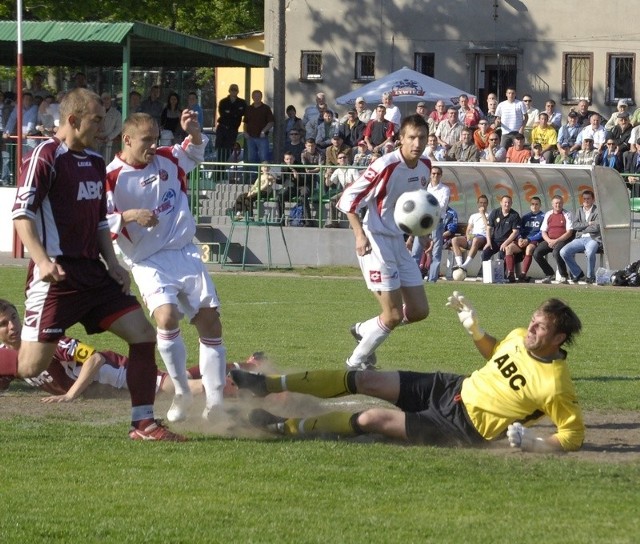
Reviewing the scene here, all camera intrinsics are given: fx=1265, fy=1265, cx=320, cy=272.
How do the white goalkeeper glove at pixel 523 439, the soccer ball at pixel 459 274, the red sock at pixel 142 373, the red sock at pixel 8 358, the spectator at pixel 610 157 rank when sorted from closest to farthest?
the white goalkeeper glove at pixel 523 439 → the red sock at pixel 142 373 → the red sock at pixel 8 358 → the soccer ball at pixel 459 274 → the spectator at pixel 610 157

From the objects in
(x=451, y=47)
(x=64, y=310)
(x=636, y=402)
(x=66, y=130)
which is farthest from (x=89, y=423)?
(x=451, y=47)

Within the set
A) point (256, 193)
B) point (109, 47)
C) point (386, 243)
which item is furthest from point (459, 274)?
point (386, 243)

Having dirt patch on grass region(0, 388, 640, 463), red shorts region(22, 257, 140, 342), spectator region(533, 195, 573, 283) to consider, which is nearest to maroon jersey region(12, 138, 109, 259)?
red shorts region(22, 257, 140, 342)

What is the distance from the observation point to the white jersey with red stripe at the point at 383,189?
10062mm

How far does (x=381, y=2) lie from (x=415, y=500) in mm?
32681

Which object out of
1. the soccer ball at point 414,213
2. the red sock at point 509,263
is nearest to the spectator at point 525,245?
the red sock at point 509,263

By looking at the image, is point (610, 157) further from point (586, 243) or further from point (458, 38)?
point (458, 38)

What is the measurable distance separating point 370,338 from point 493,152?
1665 cm

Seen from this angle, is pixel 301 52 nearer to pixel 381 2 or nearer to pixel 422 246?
pixel 381 2

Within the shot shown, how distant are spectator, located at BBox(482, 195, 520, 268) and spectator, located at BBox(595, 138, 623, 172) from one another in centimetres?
299

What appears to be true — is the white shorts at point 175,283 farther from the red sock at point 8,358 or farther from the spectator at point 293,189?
the spectator at point 293,189

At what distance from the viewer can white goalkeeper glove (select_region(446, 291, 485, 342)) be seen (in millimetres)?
7730

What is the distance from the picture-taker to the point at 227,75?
4719cm

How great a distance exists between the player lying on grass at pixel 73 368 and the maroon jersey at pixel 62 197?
203cm
